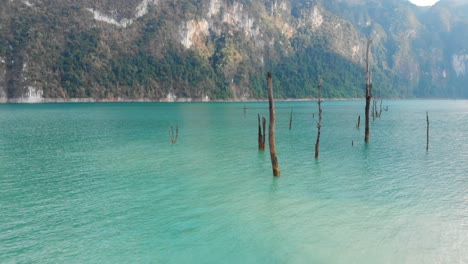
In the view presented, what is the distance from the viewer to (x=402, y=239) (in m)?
14.0

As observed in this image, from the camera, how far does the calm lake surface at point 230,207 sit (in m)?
13.0

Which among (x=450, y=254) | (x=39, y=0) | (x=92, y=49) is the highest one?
(x=39, y=0)

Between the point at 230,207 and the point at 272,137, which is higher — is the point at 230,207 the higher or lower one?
the lower one

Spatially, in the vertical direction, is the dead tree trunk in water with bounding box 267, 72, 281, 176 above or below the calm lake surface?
above

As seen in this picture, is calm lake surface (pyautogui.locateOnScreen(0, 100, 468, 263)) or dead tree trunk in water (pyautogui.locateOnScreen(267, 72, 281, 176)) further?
dead tree trunk in water (pyautogui.locateOnScreen(267, 72, 281, 176))

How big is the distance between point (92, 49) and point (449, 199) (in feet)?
676

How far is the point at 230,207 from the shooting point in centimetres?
1784

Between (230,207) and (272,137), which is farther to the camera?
(272,137)

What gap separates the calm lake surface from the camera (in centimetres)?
1299

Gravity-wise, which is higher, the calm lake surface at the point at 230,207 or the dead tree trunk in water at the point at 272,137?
the dead tree trunk in water at the point at 272,137

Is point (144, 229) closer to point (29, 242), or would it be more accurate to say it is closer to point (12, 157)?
point (29, 242)

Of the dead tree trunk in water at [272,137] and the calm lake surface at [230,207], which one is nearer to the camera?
the calm lake surface at [230,207]

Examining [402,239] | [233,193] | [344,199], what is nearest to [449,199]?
[344,199]

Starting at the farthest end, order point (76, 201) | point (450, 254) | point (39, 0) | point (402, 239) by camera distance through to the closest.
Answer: point (39, 0)
point (76, 201)
point (402, 239)
point (450, 254)
